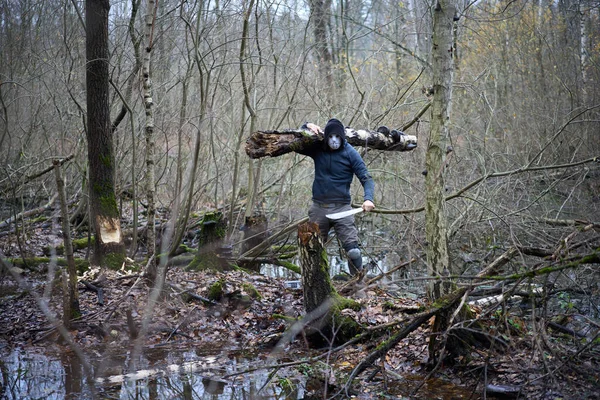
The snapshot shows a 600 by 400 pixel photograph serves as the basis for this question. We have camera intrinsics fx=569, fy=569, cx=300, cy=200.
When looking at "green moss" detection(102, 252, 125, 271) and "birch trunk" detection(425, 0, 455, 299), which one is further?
"green moss" detection(102, 252, 125, 271)

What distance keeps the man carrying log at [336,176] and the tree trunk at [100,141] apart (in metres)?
2.96

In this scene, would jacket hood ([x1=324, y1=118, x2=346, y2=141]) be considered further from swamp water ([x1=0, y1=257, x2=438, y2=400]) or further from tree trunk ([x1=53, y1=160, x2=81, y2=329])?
tree trunk ([x1=53, y1=160, x2=81, y2=329])

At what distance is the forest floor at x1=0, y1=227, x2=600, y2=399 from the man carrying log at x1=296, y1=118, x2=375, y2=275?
686 mm

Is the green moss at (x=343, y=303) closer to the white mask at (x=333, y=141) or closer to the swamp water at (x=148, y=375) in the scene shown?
the swamp water at (x=148, y=375)

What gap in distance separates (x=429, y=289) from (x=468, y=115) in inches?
409

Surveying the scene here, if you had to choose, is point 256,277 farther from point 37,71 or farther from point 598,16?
point 598,16

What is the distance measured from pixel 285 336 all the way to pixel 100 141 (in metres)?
4.16

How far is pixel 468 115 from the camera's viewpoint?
47.9 feet

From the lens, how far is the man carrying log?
274 inches

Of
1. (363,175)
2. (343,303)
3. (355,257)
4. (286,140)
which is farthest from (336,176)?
(343,303)

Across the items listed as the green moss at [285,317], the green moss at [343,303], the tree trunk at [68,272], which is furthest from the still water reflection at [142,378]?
the green moss at [343,303]

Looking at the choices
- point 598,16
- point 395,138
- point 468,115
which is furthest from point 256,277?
point 598,16

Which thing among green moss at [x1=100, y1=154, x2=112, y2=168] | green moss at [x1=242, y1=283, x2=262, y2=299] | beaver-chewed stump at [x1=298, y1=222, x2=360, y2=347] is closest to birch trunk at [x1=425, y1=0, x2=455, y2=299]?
beaver-chewed stump at [x1=298, y1=222, x2=360, y2=347]

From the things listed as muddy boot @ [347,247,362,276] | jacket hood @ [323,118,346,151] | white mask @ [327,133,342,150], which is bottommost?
muddy boot @ [347,247,362,276]
